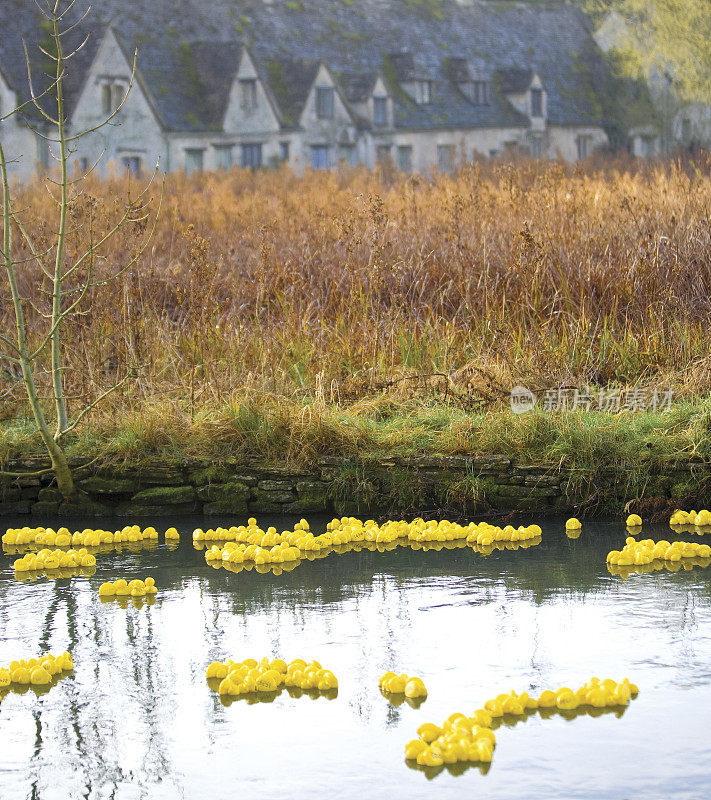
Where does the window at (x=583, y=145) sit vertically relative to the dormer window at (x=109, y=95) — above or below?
below

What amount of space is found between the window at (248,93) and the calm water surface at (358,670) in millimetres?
32632

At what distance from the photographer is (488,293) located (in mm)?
11164

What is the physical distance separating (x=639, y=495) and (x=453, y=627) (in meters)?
2.77

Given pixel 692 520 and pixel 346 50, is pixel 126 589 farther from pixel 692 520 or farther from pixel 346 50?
pixel 346 50

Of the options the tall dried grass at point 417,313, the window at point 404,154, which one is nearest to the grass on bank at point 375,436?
the tall dried grass at point 417,313

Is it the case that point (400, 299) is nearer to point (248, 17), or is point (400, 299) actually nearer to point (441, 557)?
point (441, 557)

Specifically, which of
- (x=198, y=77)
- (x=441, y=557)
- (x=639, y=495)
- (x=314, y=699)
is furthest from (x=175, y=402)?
(x=198, y=77)

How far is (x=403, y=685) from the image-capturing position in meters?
4.90

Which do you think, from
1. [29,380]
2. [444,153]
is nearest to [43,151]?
[444,153]

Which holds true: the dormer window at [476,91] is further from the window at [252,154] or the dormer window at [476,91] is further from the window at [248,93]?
the window at [252,154]

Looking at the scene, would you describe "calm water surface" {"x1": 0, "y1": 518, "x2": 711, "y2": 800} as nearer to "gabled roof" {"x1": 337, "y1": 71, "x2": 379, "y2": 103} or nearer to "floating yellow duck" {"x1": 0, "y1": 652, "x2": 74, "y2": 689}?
"floating yellow duck" {"x1": 0, "y1": 652, "x2": 74, "y2": 689}

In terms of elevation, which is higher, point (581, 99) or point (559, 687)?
point (581, 99)

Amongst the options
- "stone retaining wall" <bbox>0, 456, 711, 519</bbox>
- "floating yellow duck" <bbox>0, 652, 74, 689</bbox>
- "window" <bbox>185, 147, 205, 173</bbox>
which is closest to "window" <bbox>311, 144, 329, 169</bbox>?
"window" <bbox>185, 147, 205, 173</bbox>

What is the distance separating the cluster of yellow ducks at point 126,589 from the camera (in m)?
6.51
